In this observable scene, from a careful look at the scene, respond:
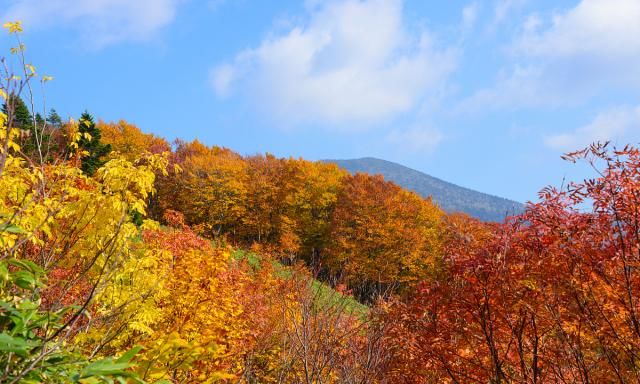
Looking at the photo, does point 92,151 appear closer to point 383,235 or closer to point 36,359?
point 383,235

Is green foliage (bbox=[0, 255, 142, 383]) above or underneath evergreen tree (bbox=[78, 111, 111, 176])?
underneath

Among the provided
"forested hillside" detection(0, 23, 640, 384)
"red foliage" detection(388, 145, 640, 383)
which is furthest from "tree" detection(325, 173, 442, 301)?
"red foliage" detection(388, 145, 640, 383)

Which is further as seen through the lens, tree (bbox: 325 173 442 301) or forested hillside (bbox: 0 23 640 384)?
tree (bbox: 325 173 442 301)

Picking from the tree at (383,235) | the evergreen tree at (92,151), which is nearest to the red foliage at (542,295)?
the evergreen tree at (92,151)

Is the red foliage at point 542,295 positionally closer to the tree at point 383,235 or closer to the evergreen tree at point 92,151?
the evergreen tree at point 92,151

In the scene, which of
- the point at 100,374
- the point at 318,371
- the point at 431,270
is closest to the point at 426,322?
the point at 318,371

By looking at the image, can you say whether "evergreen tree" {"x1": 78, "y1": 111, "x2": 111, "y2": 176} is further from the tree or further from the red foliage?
the red foliage

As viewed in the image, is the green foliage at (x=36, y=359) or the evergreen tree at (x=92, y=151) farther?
the evergreen tree at (x=92, y=151)

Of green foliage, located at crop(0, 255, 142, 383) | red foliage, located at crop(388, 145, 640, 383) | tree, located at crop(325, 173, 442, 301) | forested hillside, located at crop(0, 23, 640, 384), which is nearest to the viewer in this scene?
green foliage, located at crop(0, 255, 142, 383)

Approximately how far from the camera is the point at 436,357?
7043 mm

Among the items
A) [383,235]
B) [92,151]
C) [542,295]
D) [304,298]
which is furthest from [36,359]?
[383,235]

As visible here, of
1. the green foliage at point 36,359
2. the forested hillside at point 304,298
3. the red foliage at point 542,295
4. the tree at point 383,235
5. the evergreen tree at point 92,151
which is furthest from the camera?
the tree at point 383,235

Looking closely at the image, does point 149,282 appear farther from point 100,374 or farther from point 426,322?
point 100,374

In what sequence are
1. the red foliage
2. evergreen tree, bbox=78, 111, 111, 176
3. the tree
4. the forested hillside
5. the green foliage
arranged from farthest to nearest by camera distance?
the tree < evergreen tree, bbox=78, 111, 111, 176 < the red foliage < the forested hillside < the green foliage
